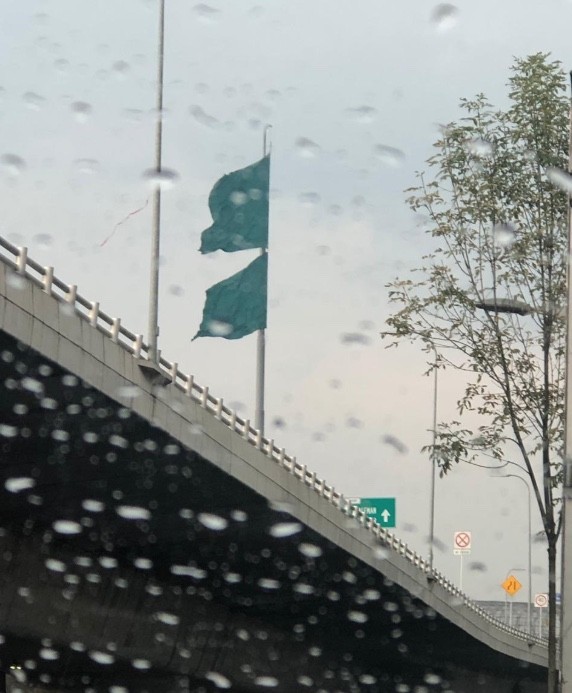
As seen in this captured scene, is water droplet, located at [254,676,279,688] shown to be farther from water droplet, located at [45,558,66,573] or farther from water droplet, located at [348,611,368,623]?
water droplet, located at [45,558,66,573]

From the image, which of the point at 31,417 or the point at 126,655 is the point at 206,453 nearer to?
the point at 31,417

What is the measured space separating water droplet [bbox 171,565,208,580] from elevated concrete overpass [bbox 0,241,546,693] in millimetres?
61

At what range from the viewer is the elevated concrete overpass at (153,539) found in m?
19.6

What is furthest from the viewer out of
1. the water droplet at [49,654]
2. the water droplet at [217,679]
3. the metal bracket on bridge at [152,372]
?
the water droplet at [217,679]

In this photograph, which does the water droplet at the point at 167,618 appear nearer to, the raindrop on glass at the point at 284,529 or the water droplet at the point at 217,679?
the raindrop on glass at the point at 284,529

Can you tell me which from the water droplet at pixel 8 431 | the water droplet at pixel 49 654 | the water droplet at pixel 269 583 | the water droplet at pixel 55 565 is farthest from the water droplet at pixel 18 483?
the water droplet at pixel 269 583

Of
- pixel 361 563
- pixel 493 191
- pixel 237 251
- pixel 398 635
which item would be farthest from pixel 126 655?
pixel 398 635

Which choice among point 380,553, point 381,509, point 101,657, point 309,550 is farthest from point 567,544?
point 381,509

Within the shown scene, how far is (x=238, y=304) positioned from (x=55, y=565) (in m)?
6.53

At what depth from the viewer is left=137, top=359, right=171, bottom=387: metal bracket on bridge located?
2120 centimetres

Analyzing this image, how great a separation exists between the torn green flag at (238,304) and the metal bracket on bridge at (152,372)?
154 inches

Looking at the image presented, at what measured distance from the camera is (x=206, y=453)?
23.6m

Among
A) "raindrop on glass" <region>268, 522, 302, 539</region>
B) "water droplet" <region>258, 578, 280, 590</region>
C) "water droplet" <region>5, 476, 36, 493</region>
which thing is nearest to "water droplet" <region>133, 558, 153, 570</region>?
"raindrop on glass" <region>268, 522, 302, 539</region>

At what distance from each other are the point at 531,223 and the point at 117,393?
8464 mm
